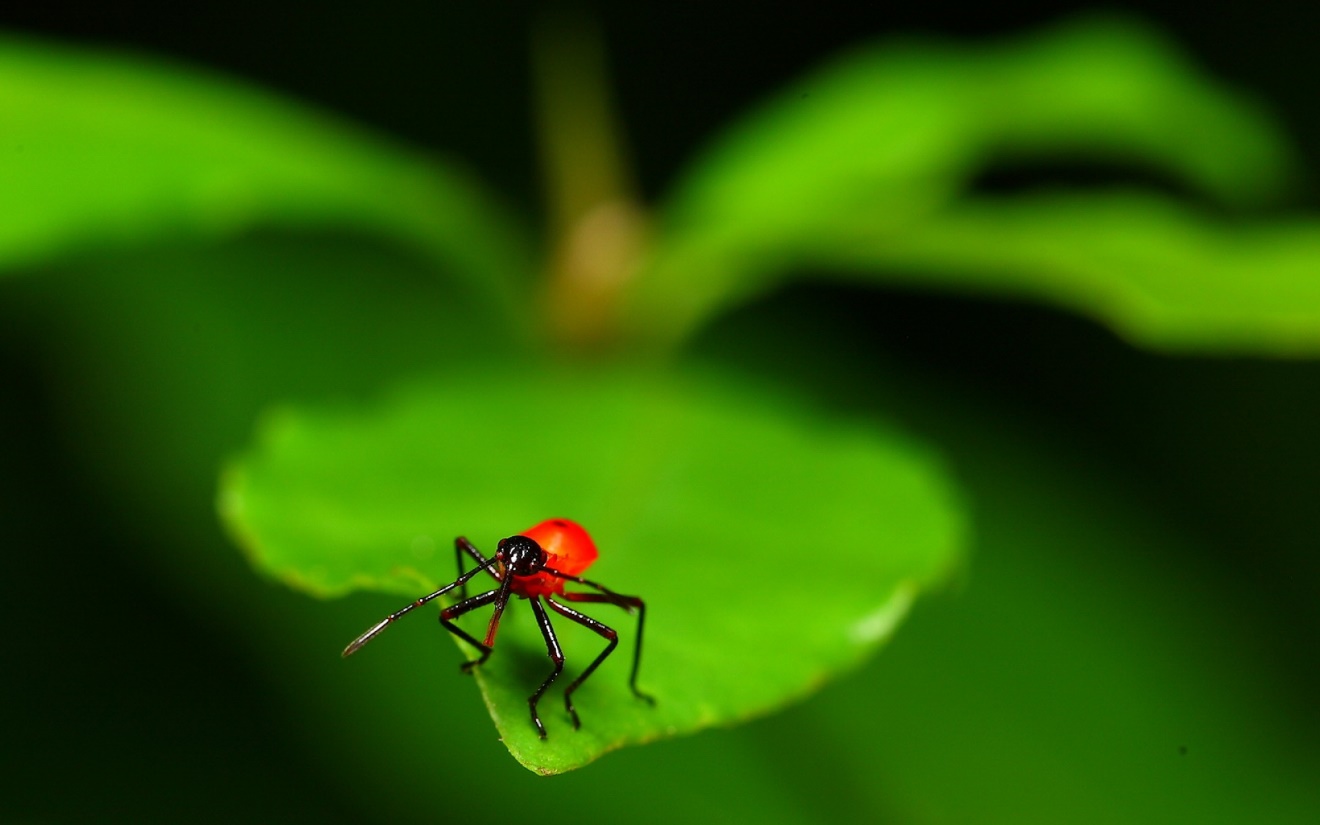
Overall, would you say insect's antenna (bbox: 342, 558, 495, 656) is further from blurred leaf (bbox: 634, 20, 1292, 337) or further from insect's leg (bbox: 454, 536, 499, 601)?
blurred leaf (bbox: 634, 20, 1292, 337)

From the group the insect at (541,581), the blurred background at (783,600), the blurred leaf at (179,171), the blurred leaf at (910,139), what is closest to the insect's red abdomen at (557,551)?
the insect at (541,581)

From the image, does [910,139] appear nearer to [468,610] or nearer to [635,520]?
[635,520]

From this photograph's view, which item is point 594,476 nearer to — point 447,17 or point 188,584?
point 188,584

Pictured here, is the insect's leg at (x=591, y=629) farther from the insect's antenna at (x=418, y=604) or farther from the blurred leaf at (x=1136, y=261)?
the blurred leaf at (x=1136, y=261)

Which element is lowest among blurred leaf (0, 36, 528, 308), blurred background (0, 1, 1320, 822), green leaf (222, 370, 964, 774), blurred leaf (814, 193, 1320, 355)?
blurred background (0, 1, 1320, 822)

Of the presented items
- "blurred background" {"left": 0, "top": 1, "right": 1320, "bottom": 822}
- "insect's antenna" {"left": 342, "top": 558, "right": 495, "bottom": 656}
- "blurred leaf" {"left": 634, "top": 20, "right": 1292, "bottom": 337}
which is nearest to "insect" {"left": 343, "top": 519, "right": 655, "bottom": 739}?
"insect's antenna" {"left": 342, "top": 558, "right": 495, "bottom": 656}
